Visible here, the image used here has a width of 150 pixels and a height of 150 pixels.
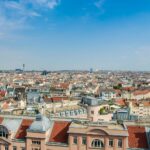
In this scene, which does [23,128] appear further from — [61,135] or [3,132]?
[61,135]

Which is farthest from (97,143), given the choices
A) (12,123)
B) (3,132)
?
(3,132)

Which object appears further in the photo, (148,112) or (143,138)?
(148,112)

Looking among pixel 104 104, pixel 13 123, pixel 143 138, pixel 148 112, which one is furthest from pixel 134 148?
pixel 148 112

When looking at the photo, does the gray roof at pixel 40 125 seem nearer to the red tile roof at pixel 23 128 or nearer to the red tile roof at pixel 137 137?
the red tile roof at pixel 23 128

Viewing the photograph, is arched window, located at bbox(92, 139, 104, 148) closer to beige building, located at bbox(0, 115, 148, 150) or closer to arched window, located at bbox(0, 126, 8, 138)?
beige building, located at bbox(0, 115, 148, 150)

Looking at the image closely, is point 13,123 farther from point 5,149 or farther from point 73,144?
point 73,144

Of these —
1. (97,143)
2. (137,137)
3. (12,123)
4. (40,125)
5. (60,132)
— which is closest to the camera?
(137,137)
